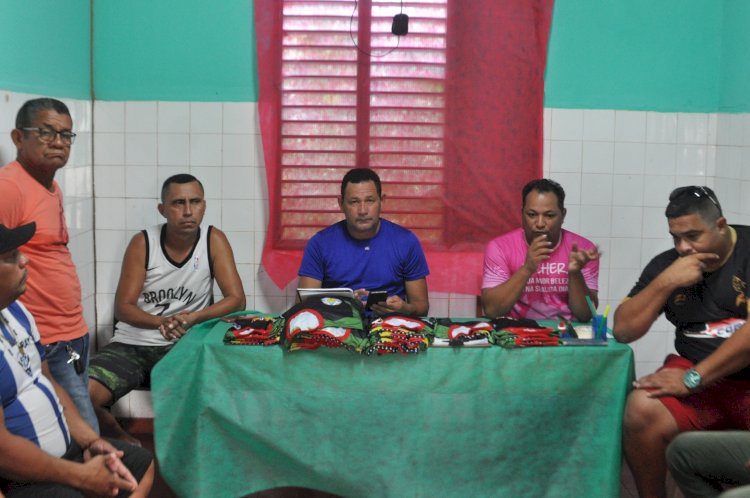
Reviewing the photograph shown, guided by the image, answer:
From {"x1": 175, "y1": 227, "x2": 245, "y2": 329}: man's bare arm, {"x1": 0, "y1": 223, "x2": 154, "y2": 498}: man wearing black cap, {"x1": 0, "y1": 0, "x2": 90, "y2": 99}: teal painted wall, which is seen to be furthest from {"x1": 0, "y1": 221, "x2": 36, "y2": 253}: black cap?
{"x1": 175, "y1": 227, "x2": 245, "y2": 329}: man's bare arm

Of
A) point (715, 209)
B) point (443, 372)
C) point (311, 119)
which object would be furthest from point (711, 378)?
point (311, 119)

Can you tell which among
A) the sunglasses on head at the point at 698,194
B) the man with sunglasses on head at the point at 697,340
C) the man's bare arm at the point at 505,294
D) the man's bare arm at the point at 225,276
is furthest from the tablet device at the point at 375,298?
the sunglasses on head at the point at 698,194

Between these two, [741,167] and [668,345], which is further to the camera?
[668,345]

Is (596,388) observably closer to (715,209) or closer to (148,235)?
(715,209)

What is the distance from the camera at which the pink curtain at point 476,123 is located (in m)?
4.14

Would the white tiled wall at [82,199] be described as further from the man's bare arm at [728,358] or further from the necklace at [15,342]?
the man's bare arm at [728,358]

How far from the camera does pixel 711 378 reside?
286 centimetres

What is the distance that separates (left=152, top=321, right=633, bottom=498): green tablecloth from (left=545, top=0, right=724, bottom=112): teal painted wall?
1.87 m

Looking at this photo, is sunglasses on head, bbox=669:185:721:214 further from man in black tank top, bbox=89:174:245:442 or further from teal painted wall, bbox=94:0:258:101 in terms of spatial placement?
teal painted wall, bbox=94:0:258:101

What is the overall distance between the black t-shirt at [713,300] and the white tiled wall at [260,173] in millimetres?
1356

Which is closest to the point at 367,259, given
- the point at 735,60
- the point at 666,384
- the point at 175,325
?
the point at 175,325

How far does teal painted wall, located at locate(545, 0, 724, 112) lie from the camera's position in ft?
14.3

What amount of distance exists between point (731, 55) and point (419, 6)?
161 centimetres

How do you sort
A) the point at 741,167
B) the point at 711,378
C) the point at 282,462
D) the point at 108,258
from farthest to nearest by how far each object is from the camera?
the point at 108,258 → the point at 741,167 → the point at 282,462 → the point at 711,378
